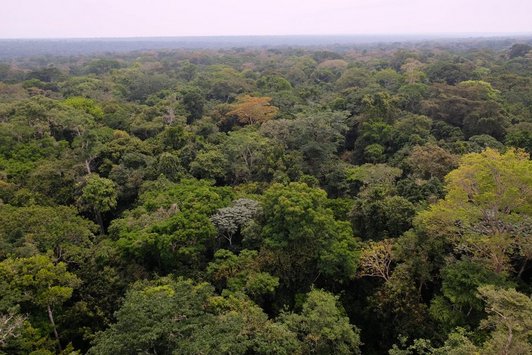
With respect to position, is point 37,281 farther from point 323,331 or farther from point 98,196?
point 323,331

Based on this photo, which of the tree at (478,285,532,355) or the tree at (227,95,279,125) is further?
the tree at (227,95,279,125)

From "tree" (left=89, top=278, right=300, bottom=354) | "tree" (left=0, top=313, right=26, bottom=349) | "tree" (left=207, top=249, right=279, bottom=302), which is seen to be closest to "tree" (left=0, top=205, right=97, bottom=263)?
"tree" (left=0, top=313, right=26, bottom=349)

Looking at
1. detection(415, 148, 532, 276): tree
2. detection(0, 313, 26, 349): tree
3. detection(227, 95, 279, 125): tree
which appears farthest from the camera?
detection(227, 95, 279, 125): tree

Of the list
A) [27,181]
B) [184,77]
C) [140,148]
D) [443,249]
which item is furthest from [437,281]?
[184,77]

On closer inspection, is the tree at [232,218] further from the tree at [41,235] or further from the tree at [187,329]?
the tree at [41,235]

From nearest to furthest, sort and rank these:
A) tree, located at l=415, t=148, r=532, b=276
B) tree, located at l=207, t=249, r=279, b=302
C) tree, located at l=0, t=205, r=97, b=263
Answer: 1. tree, located at l=415, t=148, r=532, b=276
2. tree, located at l=207, t=249, r=279, b=302
3. tree, located at l=0, t=205, r=97, b=263

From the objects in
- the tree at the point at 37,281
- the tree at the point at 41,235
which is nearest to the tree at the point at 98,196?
→ the tree at the point at 41,235

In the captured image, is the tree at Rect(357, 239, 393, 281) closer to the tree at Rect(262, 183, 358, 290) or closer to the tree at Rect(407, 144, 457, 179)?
the tree at Rect(262, 183, 358, 290)

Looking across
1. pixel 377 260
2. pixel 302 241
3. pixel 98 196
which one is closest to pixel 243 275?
pixel 302 241
